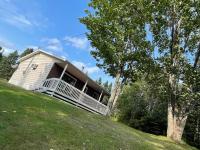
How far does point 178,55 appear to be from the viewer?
17.9m

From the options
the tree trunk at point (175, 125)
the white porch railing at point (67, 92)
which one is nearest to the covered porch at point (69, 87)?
the white porch railing at point (67, 92)

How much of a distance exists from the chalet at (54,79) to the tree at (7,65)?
35.2 meters

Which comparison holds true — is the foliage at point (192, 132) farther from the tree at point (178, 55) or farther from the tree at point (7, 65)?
the tree at point (7, 65)

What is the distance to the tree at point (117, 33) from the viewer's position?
20500 millimetres

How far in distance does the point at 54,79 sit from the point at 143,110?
510 inches

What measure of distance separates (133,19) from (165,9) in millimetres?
3253

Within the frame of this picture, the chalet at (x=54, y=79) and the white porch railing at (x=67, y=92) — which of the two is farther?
the chalet at (x=54, y=79)

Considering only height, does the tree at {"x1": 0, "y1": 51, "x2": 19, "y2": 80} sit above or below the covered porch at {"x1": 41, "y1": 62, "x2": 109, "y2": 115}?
→ above

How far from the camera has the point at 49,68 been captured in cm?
2159

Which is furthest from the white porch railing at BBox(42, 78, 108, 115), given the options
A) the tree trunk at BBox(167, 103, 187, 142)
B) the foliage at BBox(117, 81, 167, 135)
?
the tree trunk at BBox(167, 103, 187, 142)

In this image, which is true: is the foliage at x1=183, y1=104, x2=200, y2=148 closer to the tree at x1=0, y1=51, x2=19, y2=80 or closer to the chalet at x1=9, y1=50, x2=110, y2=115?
the chalet at x1=9, y1=50, x2=110, y2=115

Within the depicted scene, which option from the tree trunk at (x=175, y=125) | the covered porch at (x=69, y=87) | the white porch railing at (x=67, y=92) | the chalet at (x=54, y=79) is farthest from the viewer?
the chalet at (x=54, y=79)

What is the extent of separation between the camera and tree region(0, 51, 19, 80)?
59.6 meters

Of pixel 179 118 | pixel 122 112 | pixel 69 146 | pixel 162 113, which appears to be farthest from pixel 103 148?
pixel 122 112
